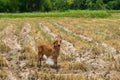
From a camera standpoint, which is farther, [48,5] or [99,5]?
[48,5]

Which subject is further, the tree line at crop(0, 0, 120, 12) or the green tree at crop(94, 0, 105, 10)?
the green tree at crop(94, 0, 105, 10)

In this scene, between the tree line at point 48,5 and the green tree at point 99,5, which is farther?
the green tree at point 99,5

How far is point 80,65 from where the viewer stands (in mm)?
11133

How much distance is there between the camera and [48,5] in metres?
73.1

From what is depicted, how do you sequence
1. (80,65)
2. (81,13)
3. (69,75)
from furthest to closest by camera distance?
(81,13) → (80,65) → (69,75)

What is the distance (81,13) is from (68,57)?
1540 inches

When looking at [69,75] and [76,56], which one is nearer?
[69,75]

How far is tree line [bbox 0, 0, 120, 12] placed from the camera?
67.6 meters

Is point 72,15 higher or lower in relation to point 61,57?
lower

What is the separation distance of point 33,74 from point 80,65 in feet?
5.88

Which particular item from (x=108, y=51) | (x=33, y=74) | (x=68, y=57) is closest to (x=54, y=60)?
(x=33, y=74)

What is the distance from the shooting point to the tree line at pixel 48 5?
2660 inches

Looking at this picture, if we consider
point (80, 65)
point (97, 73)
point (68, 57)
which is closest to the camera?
point (97, 73)

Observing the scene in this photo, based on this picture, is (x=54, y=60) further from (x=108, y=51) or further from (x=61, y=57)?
(x=108, y=51)
